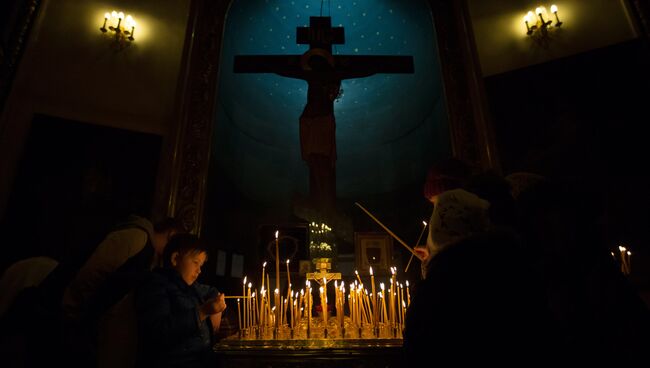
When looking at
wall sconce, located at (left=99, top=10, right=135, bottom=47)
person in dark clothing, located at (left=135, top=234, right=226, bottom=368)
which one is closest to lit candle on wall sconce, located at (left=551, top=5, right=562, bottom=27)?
person in dark clothing, located at (left=135, top=234, right=226, bottom=368)

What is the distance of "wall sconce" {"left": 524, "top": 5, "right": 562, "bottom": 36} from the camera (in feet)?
13.6

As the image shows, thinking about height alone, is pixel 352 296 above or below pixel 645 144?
below

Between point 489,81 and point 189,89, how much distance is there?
3.42 metres

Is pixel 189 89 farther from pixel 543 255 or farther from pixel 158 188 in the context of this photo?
pixel 543 255

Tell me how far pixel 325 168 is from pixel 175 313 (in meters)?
2.87

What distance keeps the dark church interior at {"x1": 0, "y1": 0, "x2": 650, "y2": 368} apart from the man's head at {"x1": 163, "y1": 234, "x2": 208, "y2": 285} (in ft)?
0.29

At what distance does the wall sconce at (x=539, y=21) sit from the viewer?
4.15 metres

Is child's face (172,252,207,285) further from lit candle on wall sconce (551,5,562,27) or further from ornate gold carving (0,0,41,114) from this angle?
lit candle on wall sconce (551,5,562,27)

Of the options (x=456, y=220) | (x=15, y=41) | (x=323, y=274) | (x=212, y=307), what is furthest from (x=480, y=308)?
(x=15, y=41)

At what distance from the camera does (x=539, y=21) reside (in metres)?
4.20

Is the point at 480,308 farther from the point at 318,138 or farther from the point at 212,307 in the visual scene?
the point at 318,138

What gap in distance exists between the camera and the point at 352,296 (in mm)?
2633

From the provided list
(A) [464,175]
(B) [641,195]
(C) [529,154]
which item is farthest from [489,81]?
(A) [464,175]

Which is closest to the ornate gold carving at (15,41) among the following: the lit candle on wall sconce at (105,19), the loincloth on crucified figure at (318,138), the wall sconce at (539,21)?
the lit candle on wall sconce at (105,19)
